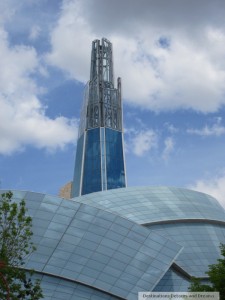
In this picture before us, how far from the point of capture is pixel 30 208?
35188mm

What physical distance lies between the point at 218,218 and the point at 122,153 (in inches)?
2091

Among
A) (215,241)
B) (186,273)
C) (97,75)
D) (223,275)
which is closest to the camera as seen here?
(223,275)

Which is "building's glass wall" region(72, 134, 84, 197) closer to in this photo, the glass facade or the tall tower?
the tall tower

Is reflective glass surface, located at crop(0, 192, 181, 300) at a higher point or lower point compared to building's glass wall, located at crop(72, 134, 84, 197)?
lower

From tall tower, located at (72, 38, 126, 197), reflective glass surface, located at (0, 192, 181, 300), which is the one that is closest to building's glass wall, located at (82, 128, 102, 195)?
tall tower, located at (72, 38, 126, 197)

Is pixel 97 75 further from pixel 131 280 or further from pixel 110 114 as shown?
pixel 131 280

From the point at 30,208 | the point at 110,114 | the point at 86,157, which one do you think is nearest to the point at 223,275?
the point at 30,208

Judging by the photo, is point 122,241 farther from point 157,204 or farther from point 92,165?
point 92,165

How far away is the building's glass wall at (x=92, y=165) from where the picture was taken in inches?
3743

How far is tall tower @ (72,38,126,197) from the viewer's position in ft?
315

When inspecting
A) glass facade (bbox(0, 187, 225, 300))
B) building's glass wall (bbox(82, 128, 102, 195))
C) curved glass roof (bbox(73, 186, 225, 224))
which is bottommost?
glass facade (bbox(0, 187, 225, 300))

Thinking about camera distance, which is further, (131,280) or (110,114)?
(110,114)

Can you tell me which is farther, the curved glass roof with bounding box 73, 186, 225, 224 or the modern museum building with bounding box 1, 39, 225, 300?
the curved glass roof with bounding box 73, 186, 225, 224

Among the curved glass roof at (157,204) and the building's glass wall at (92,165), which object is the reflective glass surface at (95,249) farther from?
the building's glass wall at (92,165)
